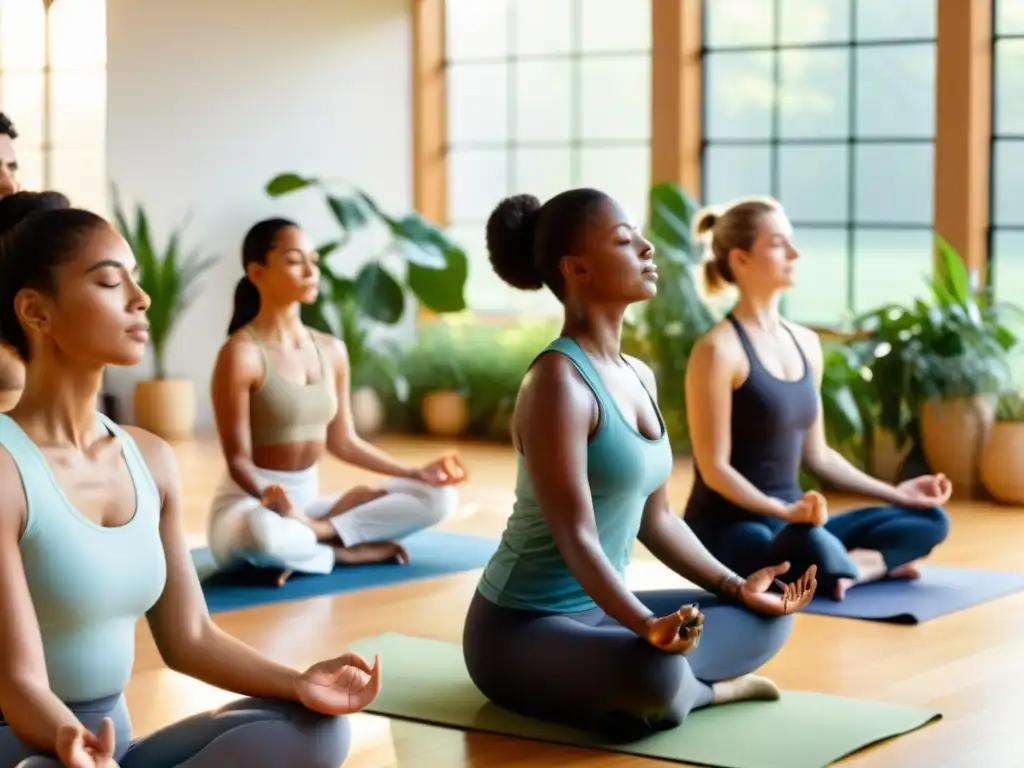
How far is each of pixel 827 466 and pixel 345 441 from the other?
1.35 meters

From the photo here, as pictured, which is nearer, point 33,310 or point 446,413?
point 33,310

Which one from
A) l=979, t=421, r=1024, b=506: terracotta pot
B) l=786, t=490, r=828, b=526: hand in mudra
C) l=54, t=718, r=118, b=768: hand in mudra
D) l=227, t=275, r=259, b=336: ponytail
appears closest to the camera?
l=54, t=718, r=118, b=768: hand in mudra

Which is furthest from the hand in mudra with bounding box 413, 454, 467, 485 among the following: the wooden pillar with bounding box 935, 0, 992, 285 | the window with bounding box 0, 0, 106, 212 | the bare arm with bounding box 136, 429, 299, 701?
the window with bounding box 0, 0, 106, 212

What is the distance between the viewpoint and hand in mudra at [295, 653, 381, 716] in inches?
91.7

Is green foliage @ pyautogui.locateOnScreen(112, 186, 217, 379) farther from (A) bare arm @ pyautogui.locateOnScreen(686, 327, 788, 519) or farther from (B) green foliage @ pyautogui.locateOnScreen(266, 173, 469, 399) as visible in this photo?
(A) bare arm @ pyautogui.locateOnScreen(686, 327, 788, 519)

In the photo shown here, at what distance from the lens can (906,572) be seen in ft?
15.9

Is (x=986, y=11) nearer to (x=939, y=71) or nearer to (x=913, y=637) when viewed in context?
(x=939, y=71)

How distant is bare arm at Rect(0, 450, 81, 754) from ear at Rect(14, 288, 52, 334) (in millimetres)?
283

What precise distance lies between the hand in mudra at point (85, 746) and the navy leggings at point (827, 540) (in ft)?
A: 8.18

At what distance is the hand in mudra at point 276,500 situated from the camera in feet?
15.3

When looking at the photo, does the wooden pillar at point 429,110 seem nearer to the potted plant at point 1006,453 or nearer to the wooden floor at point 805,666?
the potted plant at point 1006,453

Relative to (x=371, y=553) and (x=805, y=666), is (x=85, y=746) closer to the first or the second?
(x=805, y=666)

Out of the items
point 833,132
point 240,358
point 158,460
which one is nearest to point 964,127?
point 833,132

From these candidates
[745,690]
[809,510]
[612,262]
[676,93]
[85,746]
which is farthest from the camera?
[676,93]
